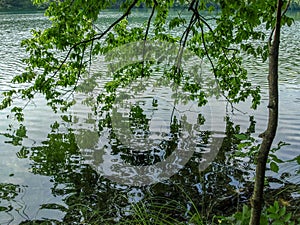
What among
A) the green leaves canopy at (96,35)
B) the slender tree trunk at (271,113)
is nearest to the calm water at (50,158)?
the green leaves canopy at (96,35)

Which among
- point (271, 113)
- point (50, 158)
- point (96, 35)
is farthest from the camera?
point (50, 158)

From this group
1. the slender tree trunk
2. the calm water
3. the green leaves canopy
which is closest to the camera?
the slender tree trunk

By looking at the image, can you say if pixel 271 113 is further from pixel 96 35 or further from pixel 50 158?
pixel 50 158

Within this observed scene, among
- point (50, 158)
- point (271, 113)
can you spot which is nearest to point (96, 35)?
point (50, 158)

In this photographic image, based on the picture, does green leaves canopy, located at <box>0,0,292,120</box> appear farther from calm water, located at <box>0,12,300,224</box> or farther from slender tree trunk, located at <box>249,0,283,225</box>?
calm water, located at <box>0,12,300,224</box>

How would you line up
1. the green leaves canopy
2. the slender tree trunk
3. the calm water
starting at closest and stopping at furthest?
the slender tree trunk
the green leaves canopy
the calm water

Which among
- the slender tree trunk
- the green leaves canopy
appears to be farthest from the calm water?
the slender tree trunk

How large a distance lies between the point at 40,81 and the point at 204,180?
4.02 m

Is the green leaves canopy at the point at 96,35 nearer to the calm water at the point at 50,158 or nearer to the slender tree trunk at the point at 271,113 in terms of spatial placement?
the slender tree trunk at the point at 271,113

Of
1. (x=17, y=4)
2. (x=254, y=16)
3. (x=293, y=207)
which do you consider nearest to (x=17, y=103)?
(x=293, y=207)

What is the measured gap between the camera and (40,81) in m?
7.21

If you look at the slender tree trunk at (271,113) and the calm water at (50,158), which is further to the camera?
the calm water at (50,158)

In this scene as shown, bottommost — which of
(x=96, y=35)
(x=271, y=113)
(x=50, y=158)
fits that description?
(x=50, y=158)

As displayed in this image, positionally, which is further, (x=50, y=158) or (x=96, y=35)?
(x=50, y=158)
